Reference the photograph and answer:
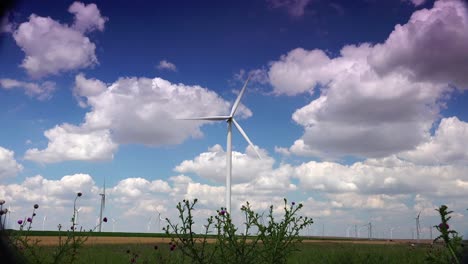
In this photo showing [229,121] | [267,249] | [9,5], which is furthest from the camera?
[229,121]

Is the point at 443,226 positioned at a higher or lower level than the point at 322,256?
higher

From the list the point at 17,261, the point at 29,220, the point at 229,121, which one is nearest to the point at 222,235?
the point at 29,220

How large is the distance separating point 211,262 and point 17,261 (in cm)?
586

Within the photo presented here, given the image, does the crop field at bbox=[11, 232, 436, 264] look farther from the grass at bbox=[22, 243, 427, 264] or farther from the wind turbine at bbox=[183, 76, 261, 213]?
the wind turbine at bbox=[183, 76, 261, 213]

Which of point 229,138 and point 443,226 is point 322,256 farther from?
point 229,138

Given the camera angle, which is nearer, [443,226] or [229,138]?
[443,226]

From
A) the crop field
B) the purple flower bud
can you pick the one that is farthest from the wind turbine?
the purple flower bud

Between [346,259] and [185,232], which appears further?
[346,259]

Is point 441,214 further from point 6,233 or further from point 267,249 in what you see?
point 6,233

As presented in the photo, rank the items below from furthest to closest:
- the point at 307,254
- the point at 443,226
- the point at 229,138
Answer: the point at 229,138
the point at 307,254
the point at 443,226

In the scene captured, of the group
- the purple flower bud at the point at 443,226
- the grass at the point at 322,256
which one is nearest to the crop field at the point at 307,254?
the grass at the point at 322,256

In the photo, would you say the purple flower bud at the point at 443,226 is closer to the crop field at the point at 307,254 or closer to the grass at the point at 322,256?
the crop field at the point at 307,254

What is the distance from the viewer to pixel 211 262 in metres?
8.60

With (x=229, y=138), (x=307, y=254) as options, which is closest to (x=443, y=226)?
(x=307, y=254)
